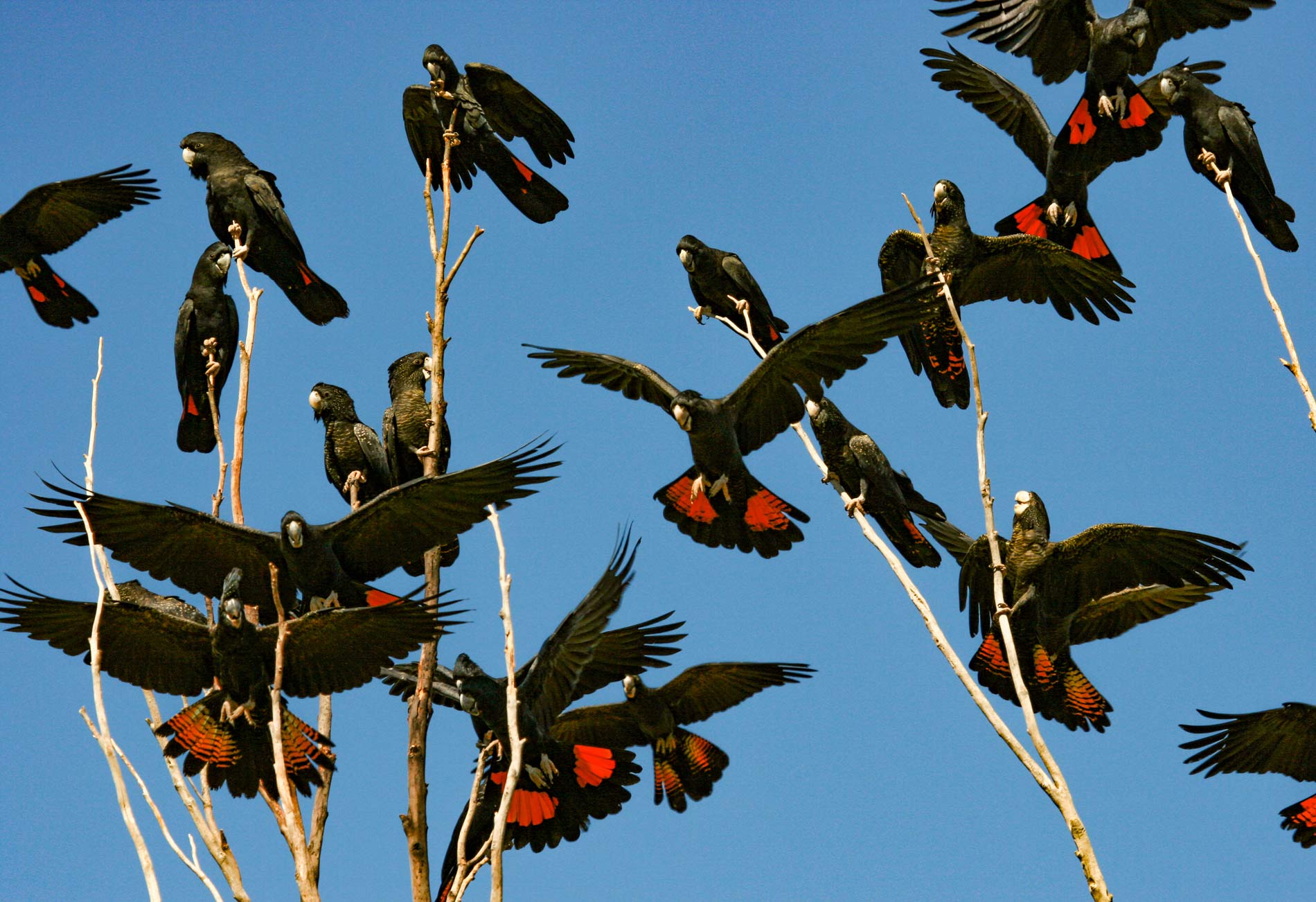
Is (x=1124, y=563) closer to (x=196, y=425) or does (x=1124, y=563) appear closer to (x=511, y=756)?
(x=511, y=756)

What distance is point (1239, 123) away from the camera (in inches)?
312

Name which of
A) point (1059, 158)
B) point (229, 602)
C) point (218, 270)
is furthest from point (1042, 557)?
point (218, 270)

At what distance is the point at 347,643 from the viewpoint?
6074 millimetres

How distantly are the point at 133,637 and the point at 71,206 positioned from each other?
4768 millimetres

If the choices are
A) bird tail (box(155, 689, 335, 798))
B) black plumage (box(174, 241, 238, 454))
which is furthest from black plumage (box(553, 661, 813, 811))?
black plumage (box(174, 241, 238, 454))

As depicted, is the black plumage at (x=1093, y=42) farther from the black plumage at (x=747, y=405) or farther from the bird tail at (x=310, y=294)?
the bird tail at (x=310, y=294)

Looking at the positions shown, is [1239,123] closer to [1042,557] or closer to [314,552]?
[1042,557]

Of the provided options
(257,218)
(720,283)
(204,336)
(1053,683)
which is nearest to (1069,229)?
(720,283)

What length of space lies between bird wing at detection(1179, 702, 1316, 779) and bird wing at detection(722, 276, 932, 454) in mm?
2591

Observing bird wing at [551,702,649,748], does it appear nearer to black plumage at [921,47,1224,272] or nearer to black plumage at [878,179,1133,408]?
black plumage at [878,179,1133,408]

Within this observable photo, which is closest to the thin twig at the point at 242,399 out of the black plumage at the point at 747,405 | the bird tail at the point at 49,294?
the black plumage at the point at 747,405

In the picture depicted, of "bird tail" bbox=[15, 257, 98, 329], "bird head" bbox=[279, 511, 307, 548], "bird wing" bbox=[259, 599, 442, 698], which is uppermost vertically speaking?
"bird tail" bbox=[15, 257, 98, 329]

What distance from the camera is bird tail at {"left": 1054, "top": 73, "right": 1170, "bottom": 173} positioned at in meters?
8.41

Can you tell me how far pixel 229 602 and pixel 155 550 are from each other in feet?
2.95
